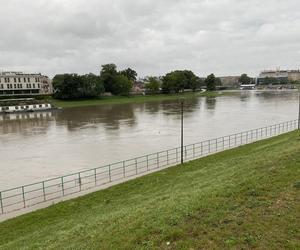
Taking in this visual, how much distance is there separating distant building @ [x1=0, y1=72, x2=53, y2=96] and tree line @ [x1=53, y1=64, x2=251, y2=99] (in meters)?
23.0

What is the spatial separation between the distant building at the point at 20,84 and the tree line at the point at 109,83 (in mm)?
23038

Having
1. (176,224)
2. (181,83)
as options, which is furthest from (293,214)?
(181,83)

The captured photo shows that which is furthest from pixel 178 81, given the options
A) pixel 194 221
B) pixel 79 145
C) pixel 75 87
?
pixel 194 221

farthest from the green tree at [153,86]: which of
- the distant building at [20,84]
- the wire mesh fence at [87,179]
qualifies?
the wire mesh fence at [87,179]

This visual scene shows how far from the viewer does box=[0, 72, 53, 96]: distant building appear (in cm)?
13900

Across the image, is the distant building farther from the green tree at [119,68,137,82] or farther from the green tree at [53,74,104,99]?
the green tree at [119,68,137,82]

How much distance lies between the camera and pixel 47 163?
3228 centimetres

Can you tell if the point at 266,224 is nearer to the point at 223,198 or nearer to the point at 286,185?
the point at 223,198

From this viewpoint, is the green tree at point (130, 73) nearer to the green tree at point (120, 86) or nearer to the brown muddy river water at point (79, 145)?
the green tree at point (120, 86)

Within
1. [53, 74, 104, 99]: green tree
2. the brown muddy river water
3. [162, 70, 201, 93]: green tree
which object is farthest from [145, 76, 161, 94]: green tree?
the brown muddy river water

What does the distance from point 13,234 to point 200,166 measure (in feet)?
50.3

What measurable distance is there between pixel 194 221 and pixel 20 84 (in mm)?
146112

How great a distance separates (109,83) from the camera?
460ft

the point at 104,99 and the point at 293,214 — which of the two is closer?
the point at 293,214
